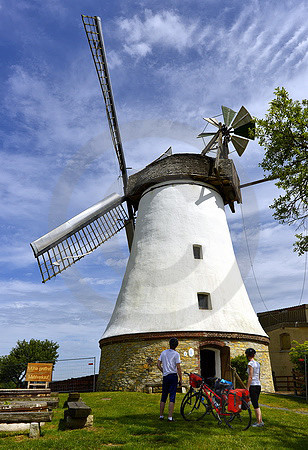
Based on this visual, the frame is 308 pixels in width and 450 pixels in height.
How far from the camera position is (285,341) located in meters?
27.1

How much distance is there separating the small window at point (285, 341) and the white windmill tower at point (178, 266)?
1036 cm

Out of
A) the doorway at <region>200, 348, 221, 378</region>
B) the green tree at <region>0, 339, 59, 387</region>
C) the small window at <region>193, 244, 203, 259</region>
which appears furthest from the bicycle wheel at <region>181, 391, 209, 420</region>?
the green tree at <region>0, 339, 59, 387</region>

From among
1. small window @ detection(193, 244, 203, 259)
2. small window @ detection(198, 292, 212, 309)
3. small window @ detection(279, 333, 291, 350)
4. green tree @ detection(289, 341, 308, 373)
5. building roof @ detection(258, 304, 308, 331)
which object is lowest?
green tree @ detection(289, 341, 308, 373)

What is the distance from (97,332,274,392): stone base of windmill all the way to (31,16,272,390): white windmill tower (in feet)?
0.13

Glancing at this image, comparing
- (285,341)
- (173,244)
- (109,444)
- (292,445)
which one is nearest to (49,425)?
(109,444)

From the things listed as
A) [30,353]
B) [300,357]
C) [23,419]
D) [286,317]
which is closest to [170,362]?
[23,419]

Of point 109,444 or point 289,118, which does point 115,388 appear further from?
point 289,118

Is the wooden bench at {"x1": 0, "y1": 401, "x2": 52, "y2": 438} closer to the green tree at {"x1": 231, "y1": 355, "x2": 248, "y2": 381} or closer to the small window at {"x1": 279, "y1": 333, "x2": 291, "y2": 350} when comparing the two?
the green tree at {"x1": 231, "y1": 355, "x2": 248, "y2": 381}

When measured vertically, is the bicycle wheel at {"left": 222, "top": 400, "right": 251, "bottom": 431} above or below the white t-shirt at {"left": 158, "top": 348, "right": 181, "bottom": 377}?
below

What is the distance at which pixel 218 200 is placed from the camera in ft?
67.3

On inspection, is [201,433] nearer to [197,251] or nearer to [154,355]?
[154,355]

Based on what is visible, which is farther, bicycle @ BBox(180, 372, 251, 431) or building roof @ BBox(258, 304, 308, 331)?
building roof @ BBox(258, 304, 308, 331)

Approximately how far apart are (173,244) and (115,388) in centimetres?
680

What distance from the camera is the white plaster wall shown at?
16297 mm
